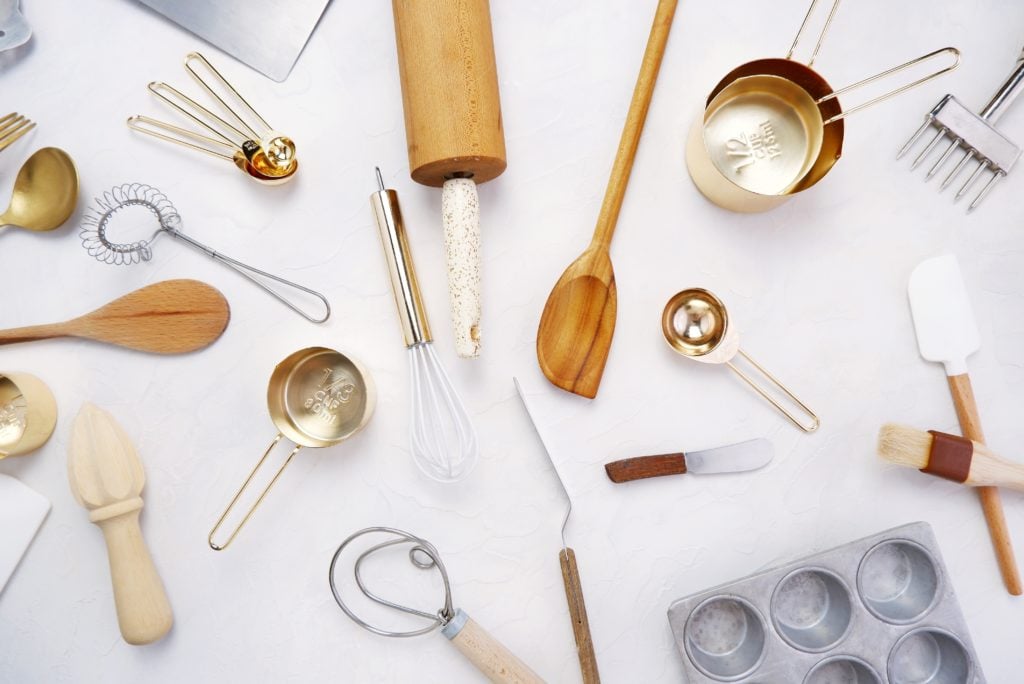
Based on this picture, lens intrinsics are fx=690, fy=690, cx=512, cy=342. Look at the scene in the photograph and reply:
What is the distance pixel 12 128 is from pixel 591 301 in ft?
2.71

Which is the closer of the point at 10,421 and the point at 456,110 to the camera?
the point at 456,110

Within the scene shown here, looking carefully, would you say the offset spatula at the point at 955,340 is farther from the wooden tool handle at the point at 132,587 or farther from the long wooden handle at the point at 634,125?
the wooden tool handle at the point at 132,587

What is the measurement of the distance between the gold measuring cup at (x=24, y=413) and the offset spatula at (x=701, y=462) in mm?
752

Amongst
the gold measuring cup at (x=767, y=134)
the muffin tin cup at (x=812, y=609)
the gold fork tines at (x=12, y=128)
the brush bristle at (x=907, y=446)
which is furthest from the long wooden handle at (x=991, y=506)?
the gold fork tines at (x=12, y=128)

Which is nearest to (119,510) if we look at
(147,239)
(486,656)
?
(147,239)

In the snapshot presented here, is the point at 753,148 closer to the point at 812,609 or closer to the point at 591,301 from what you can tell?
the point at 591,301

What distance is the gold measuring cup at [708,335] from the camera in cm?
90

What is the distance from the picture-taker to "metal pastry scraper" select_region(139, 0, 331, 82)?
0.94m

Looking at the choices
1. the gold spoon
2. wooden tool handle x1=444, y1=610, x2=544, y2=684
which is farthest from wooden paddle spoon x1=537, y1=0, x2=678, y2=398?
the gold spoon

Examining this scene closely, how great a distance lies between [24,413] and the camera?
35.8 inches

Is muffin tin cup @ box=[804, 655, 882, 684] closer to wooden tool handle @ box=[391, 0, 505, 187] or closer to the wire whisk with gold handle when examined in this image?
wooden tool handle @ box=[391, 0, 505, 187]

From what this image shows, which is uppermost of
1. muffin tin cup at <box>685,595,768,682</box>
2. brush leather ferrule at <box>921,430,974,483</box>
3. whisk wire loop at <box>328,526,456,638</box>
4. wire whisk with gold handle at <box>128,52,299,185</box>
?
wire whisk with gold handle at <box>128,52,299,185</box>

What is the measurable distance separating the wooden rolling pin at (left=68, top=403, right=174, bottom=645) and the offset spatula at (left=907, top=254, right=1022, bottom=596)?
41.8 inches

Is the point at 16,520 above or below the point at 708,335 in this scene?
below
